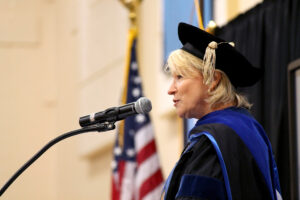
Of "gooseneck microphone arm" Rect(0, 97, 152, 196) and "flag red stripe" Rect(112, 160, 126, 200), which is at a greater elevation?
"gooseneck microphone arm" Rect(0, 97, 152, 196)

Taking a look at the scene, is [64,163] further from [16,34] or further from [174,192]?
[174,192]

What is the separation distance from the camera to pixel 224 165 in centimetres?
239

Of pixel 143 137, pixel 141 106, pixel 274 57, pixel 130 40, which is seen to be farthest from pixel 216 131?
pixel 130 40

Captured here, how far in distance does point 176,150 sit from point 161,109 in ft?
1.61

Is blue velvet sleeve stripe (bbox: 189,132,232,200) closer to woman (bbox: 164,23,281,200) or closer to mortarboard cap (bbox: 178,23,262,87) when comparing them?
woman (bbox: 164,23,281,200)

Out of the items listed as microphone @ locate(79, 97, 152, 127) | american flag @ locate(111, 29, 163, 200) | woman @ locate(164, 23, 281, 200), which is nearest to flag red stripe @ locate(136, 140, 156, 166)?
american flag @ locate(111, 29, 163, 200)

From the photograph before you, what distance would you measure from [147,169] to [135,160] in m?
0.15

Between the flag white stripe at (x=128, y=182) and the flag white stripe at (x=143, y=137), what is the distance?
156 millimetres

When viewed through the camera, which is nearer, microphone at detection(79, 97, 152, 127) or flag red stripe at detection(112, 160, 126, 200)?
microphone at detection(79, 97, 152, 127)

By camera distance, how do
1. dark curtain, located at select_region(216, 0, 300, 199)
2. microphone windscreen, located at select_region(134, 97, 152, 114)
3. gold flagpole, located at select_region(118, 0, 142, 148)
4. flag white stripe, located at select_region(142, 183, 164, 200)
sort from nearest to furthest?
microphone windscreen, located at select_region(134, 97, 152, 114), dark curtain, located at select_region(216, 0, 300, 199), flag white stripe, located at select_region(142, 183, 164, 200), gold flagpole, located at select_region(118, 0, 142, 148)

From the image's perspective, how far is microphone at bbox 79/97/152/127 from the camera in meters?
2.30

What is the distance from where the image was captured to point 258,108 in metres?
3.97

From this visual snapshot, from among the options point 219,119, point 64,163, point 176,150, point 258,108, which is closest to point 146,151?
point 176,150

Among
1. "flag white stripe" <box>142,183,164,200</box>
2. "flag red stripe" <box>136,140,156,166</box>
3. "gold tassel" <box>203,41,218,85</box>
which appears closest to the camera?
"gold tassel" <box>203,41,218,85</box>
